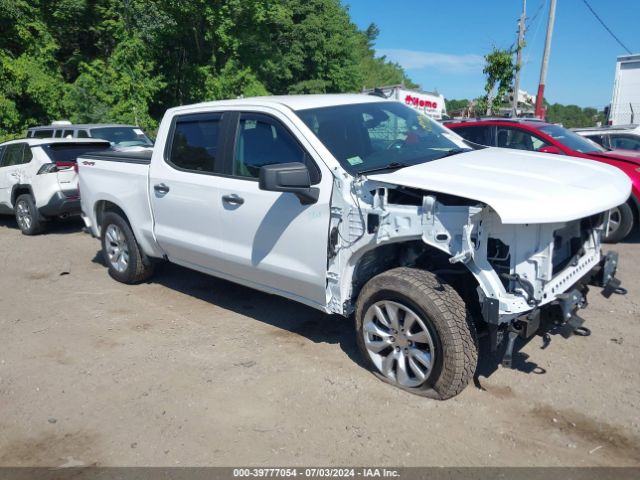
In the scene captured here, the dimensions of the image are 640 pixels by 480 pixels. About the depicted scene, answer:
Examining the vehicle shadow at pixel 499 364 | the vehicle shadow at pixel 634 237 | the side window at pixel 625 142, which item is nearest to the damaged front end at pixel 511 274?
the vehicle shadow at pixel 499 364

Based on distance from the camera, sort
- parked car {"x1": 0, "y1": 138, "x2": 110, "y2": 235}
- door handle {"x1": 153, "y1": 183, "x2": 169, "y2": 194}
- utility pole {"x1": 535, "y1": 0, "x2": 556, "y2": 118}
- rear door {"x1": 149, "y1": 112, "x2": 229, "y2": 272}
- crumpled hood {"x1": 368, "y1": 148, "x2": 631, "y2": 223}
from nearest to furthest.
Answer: crumpled hood {"x1": 368, "y1": 148, "x2": 631, "y2": 223}, rear door {"x1": 149, "y1": 112, "x2": 229, "y2": 272}, door handle {"x1": 153, "y1": 183, "x2": 169, "y2": 194}, parked car {"x1": 0, "y1": 138, "x2": 110, "y2": 235}, utility pole {"x1": 535, "y1": 0, "x2": 556, "y2": 118}

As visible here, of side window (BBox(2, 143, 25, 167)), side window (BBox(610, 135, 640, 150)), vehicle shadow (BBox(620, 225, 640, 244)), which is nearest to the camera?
vehicle shadow (BBox(620, 225, 640, 244))

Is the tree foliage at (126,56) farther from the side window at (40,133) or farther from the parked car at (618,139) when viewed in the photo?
the parked car at (618,139)

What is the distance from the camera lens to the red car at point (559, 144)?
6.93 metres

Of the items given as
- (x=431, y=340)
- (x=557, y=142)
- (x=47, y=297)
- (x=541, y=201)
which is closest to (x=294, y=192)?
(x=431, y=340)

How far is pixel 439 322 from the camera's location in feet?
10.8

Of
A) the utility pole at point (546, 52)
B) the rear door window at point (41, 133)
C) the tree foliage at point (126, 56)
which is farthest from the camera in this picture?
the tree foliage at point (126, 56)

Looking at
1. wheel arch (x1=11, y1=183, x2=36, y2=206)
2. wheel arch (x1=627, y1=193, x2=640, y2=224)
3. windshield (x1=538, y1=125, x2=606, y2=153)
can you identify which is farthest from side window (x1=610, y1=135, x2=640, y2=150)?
wheel arch (x1=11, y1=183, x2=36, y2=206)

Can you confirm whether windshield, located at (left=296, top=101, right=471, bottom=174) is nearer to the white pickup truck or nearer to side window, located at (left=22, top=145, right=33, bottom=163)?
the white pickup truck

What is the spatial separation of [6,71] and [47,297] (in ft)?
51.3

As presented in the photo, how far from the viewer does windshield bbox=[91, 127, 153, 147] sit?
1150 centimetres

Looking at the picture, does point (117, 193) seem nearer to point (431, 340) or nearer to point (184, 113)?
→ point (184, 113)

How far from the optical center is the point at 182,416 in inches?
139

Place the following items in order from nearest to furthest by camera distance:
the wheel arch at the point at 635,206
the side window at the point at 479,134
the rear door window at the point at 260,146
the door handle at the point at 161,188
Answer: the rear door window at the point at 260,146
the door handle at the point at 161,188
the wheel arch at the point at 635,206
the side window at the point at 479,134
